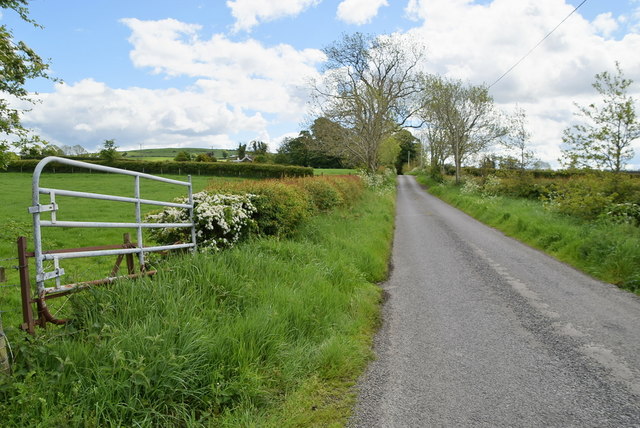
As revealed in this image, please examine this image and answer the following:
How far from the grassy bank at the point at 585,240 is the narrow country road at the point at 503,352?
517 millimetres

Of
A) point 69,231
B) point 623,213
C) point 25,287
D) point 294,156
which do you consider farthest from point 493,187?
point 294,156

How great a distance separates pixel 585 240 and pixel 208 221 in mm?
8607

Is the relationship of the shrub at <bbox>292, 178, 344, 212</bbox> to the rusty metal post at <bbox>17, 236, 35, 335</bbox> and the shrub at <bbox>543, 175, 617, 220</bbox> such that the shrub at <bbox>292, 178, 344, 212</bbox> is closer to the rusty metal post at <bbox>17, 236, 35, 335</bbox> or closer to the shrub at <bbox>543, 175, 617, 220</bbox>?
the shrub at <bbox>543, 175, 617, 220</bbox>

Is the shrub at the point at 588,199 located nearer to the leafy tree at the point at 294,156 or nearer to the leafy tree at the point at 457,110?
the leafy tree at the point at 457,110

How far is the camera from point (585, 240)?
978cm

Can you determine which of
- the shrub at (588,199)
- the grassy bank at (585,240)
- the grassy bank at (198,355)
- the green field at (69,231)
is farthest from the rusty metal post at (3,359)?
the shrub at (588,199)

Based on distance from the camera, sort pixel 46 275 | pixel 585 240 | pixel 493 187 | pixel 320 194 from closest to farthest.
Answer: pixel 46 275 < pixel 585 240 < pixel 320 194 < pixel 493 187

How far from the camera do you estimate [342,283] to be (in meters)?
6.79

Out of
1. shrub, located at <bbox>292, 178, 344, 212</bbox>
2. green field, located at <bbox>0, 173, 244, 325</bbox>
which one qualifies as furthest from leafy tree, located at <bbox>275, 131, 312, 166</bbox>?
shrub, located at <bbox>292, 178, 344, 212</bbox>

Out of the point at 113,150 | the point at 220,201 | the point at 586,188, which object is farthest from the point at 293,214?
A: the point at 113,150

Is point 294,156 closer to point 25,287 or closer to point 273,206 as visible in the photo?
point 273,206

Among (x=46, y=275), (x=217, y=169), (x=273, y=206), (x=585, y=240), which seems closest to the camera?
(x=46, y=275)

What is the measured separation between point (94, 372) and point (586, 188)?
14718 mm

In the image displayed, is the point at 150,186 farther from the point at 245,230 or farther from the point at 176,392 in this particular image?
the point at 176,392
